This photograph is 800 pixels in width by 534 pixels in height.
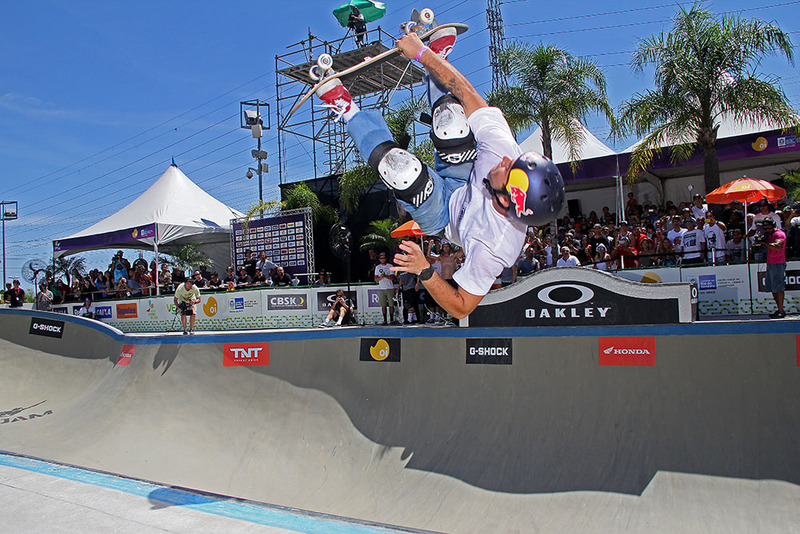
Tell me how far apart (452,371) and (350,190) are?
12.9 meters

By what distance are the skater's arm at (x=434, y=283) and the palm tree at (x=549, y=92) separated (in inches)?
434

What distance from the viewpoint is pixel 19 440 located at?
412 inches

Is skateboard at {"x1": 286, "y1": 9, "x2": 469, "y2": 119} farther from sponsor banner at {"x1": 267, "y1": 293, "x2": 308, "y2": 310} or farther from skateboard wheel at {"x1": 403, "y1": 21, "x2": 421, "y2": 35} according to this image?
sponsor banner at {"x1": 267, "y1": 293, "x2": 308, "y2": 310}

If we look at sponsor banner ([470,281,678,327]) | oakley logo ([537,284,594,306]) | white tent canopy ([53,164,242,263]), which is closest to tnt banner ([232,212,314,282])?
white tent canopy ([53,164,242,263])

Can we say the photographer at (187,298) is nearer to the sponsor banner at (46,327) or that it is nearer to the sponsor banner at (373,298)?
the sponsor banner at (46,327)

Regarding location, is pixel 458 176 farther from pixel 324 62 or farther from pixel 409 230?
pixel 409 230

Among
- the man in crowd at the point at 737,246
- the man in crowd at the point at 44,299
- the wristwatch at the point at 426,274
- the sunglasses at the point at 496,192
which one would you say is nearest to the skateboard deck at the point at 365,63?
the sunglasses at the point at 496,192

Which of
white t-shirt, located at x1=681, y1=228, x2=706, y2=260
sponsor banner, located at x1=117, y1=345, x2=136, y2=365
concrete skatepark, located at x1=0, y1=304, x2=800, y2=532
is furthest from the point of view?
sponsor banner, located at x1=117, y1=345, x2=136, y2=365

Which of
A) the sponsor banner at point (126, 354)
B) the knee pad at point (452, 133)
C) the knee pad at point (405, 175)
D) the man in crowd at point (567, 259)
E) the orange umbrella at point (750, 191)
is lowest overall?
the sponsor banner at point (126, 354)

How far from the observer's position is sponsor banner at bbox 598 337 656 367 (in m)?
7.89

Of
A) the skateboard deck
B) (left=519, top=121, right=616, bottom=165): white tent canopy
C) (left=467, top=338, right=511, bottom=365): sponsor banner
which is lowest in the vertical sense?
(left=467, top=338, right=511, bottom=365): sponsor banner

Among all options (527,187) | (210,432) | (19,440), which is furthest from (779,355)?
(19,440)

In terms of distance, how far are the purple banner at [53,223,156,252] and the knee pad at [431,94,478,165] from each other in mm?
16435

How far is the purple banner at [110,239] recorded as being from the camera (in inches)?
746
